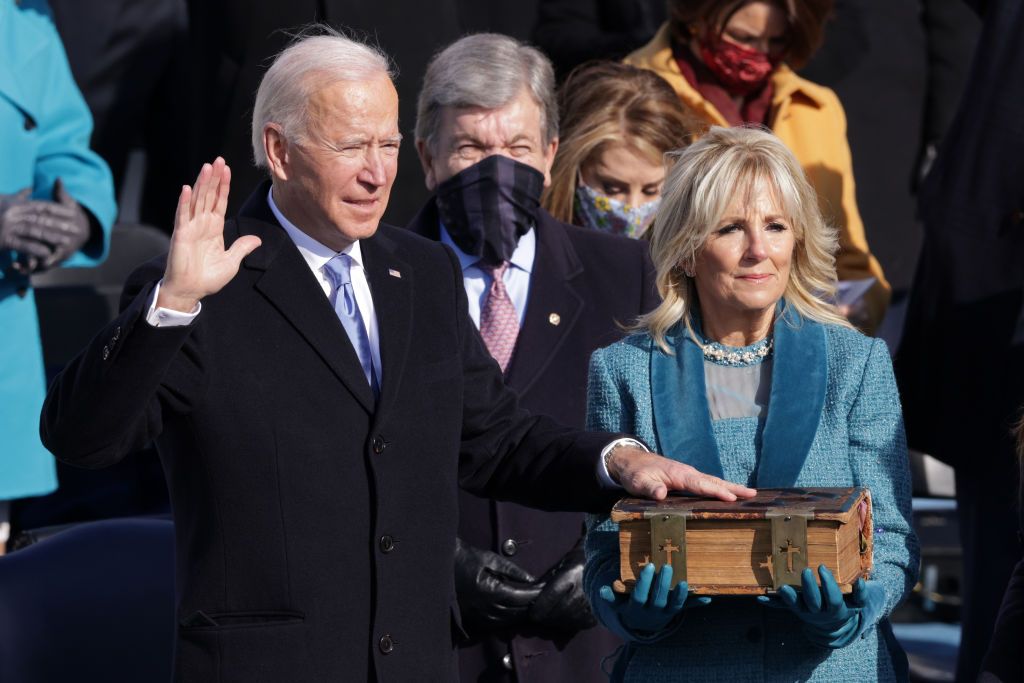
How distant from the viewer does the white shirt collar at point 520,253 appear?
4.44 m

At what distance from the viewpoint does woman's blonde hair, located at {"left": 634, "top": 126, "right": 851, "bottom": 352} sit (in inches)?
147

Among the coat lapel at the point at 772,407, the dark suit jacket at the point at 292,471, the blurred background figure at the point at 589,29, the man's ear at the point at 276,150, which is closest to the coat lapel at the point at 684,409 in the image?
the coat lapel at the point at 772,407

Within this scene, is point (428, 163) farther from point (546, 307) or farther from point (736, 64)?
point (736, 64)

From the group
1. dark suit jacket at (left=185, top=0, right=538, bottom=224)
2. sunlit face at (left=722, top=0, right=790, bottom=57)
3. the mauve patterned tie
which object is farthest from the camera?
dark suit jacket at (left=185, top=0, right=538, bottom=224)

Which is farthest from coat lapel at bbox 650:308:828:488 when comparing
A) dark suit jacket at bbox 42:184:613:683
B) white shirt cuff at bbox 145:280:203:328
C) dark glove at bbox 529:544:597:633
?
white shirt cuff at bbox 145:280:203:328

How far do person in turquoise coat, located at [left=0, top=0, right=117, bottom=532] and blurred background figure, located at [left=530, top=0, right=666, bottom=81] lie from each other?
158 centimetres

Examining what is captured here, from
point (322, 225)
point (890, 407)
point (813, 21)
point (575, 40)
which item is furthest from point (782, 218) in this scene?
point (575, 40)

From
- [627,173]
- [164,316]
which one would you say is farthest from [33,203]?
[164,316]

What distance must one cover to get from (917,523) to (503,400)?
3651 millimetres

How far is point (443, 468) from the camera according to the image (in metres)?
3.36

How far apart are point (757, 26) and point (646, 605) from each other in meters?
2.60

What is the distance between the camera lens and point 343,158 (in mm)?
3271

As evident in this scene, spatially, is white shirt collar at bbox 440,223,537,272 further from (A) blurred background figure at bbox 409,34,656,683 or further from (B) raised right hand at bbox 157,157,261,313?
(B) raised right hand at bbox 157,157,261,313

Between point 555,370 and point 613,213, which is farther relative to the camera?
point 613,213
